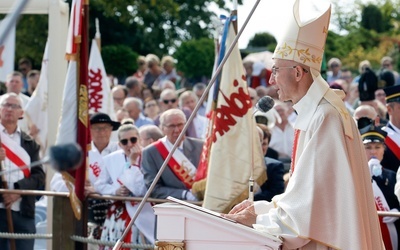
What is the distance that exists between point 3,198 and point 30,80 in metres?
7.44

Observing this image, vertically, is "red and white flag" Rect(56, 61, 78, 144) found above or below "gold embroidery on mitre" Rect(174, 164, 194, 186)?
above

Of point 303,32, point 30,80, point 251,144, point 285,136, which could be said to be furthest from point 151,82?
point 303,32

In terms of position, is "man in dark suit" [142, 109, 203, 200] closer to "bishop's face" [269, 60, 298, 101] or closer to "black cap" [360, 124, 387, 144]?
"black cap" [360, 124, 387, 144]

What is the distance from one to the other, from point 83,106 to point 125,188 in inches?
34.4

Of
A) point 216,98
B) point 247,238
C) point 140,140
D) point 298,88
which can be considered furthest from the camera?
point 140,140

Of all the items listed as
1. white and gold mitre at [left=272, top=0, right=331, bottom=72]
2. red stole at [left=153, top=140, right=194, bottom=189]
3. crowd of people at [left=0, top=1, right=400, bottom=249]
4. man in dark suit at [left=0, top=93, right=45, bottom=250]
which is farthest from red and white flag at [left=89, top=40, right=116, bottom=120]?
white and gold mitre at [left=272, top=0, right=331, bottom=72]

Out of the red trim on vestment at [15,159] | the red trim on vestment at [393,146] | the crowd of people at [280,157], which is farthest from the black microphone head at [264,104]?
the red trim on vestment at [15,159]

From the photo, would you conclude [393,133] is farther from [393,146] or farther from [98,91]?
[98,91]

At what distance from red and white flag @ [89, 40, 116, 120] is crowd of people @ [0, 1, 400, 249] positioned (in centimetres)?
45

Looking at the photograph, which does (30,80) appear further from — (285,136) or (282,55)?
(282,55)

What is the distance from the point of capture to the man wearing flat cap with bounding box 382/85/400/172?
32.4 feet

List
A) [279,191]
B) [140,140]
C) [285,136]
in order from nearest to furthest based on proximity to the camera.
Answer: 1. [279,191]
2. [140,140]
3. [285,136]

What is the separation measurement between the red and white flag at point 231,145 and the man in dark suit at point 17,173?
173cm

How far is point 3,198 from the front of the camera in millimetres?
9992
